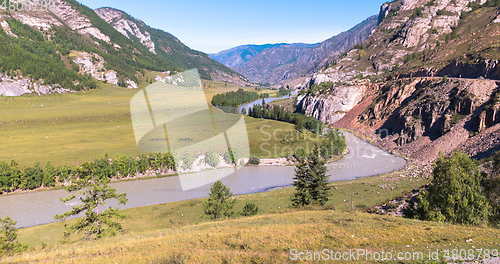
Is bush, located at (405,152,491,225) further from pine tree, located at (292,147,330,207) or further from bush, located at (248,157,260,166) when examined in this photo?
bush, located at (248,157,260,166)

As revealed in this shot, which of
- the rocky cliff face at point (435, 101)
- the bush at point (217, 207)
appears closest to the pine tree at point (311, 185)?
the bush at point (217, 207)

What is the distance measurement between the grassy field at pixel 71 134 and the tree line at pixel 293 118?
5.96 meters

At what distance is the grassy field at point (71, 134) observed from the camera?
10294cm

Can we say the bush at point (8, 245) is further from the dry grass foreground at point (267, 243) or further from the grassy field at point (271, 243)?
the dry grass foreground at point (267, 243)

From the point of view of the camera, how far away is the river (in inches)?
2623

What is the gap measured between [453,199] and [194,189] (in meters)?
59.3

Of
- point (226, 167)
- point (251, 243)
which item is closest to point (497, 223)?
point (251, 243)

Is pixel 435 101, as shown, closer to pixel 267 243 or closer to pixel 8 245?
pixel 267 243

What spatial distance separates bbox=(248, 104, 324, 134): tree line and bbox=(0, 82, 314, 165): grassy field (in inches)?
235

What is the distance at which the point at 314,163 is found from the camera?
5241cm

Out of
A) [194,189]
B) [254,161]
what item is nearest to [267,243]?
[194,189]

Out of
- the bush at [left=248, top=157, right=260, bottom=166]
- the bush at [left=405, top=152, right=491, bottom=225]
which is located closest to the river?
Result: the bush at [left=248, top=157, right=260, bottom=166]

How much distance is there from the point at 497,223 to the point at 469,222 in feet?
11.1

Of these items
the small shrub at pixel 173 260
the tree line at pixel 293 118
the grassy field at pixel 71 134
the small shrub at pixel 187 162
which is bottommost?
the small shrub at pixel 187 162
